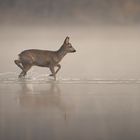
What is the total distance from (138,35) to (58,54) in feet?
1.34

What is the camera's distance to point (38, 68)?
5.86 ft

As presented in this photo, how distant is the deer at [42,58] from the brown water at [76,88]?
6 cm

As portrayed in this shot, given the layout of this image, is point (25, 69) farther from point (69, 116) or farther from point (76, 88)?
point (69, 116)

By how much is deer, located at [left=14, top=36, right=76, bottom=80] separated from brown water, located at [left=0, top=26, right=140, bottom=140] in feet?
0.21

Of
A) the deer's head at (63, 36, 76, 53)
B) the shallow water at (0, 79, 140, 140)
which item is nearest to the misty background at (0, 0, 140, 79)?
the deer's head at (63, 36, 76, 53)

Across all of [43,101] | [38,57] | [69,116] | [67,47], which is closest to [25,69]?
[38,57]

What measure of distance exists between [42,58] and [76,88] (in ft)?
0.92

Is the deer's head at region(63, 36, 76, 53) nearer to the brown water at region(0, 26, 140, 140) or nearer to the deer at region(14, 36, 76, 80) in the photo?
the deer at region(14, 36, 76, 80)

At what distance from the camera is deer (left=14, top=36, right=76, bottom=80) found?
1.66 metres

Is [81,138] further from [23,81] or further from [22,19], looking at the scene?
[22,19]

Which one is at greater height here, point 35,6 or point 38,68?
point 35,6

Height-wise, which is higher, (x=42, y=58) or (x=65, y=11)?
(x=65, y=11)

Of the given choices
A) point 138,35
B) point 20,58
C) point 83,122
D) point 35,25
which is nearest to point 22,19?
point 35,25

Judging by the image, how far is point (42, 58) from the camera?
65.4 inches
